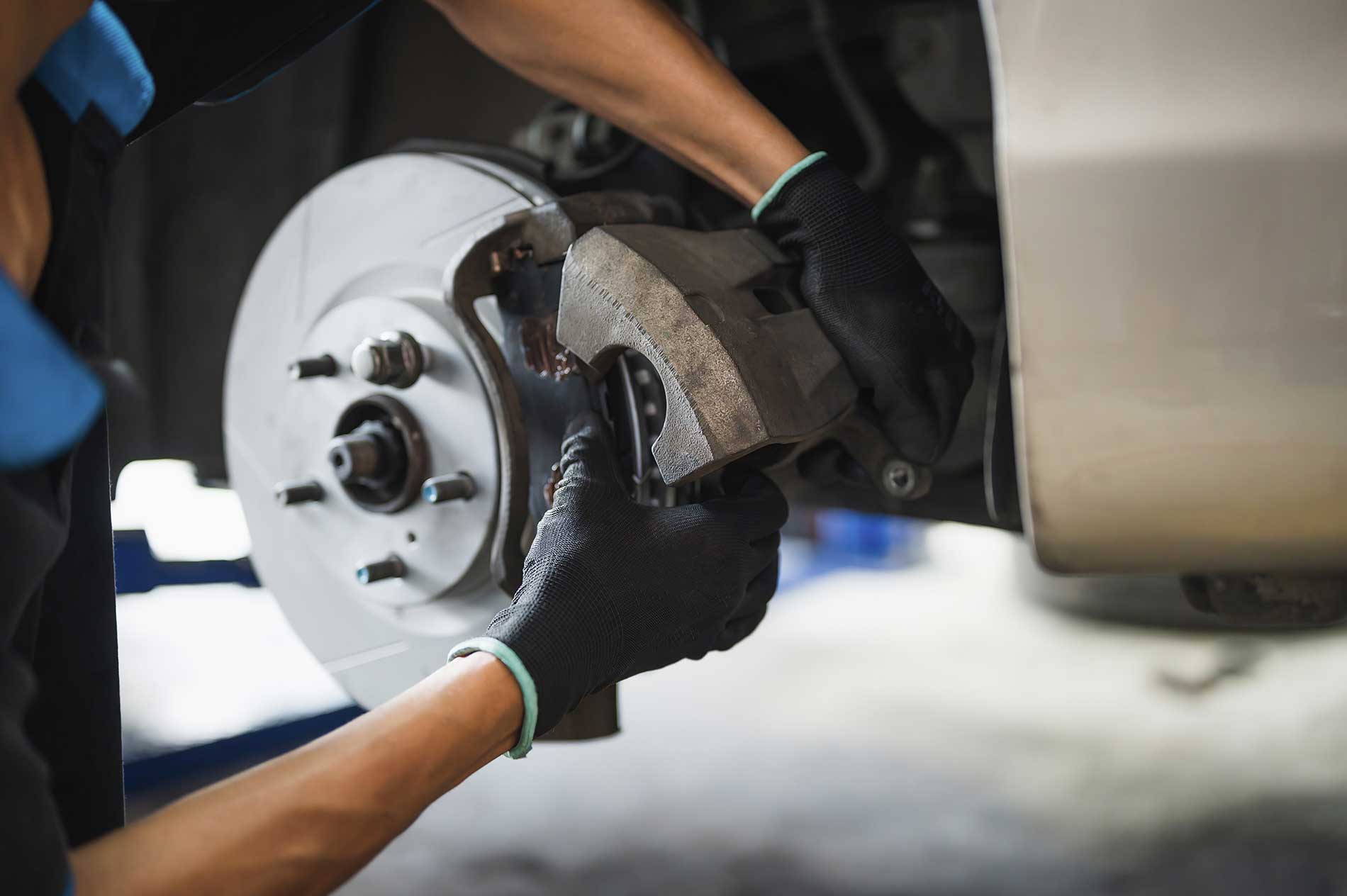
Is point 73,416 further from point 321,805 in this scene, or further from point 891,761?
point 891,761

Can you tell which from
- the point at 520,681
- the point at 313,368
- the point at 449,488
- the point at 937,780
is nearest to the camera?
the point at 520,681

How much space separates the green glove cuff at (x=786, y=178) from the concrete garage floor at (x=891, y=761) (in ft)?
2.65

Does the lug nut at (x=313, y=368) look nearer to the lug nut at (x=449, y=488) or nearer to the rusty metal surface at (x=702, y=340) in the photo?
the lug nut at (x=449, y=488)

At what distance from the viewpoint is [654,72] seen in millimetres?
860

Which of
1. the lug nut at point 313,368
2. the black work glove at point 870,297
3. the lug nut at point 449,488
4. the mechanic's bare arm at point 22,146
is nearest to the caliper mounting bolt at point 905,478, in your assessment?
the black work glove at point 870,297

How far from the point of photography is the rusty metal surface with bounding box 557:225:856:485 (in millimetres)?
721

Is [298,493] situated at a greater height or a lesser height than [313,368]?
lesser

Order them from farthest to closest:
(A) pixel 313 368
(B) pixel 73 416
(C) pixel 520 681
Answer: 1. (A) pixel 313 368
2. (C) pixel 520 681
3. (B) pixel 73 416

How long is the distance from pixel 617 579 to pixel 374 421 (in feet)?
1.30

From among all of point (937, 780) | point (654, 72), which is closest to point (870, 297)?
point (654, 72)

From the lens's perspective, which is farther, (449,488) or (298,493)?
(298,493)

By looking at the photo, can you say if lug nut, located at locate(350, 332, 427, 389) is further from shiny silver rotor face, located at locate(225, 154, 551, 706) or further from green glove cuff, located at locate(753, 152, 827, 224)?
green glove cuff, located at locate(753, 152, 827, 224)

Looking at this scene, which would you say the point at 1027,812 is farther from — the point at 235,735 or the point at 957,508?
the point at 235,735

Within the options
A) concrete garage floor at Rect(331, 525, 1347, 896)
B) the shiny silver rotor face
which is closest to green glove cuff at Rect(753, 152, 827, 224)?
the shiny silver rotor face
